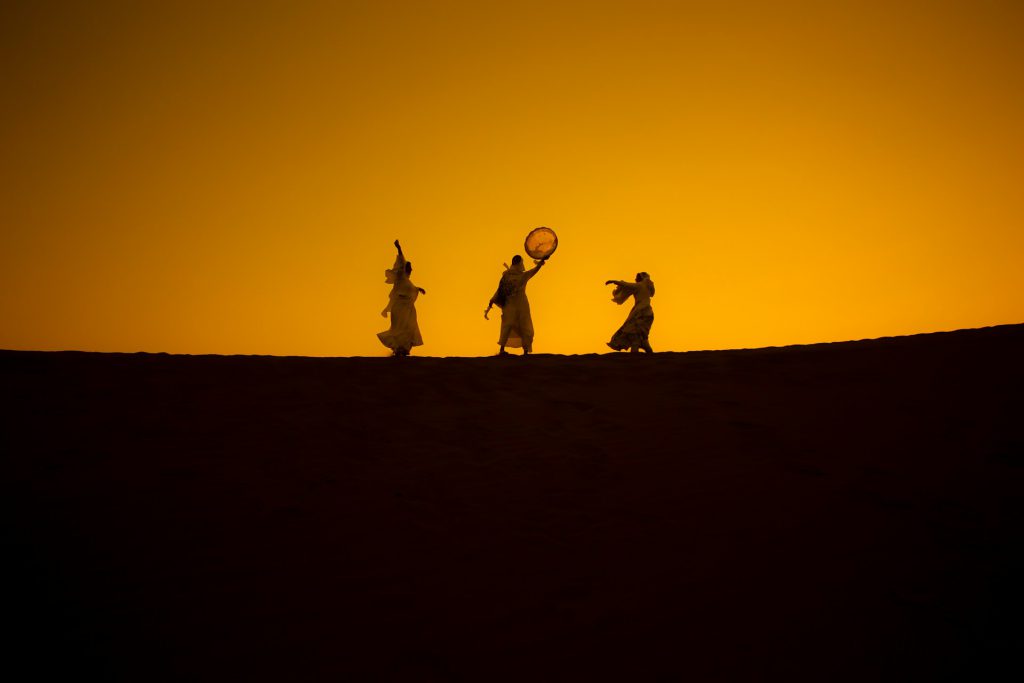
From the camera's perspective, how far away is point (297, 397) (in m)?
8.01

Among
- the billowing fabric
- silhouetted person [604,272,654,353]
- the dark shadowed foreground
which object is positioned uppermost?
the billowing fabric

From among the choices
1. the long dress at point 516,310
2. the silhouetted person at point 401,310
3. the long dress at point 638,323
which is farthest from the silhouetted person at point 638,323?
the silhouetted person at point 401,310

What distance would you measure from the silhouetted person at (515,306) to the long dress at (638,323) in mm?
1595

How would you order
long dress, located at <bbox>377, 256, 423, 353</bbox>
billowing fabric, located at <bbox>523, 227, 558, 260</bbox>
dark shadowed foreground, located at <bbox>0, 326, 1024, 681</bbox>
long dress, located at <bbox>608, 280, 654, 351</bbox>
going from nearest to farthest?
1. dark shadowed foreground, located at <bbox>0, 326, 1024, 681</bbox>
2. billowing fabric, located at <bbox>523, 227, 558, 260</bbox>
3. long dress, located at <bbox>377, 256, 423, 353</bbox>
4. long dress, located at <bbox>608, 280, 654, 351</bbox>

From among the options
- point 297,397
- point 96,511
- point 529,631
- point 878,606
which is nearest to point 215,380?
point 297,397

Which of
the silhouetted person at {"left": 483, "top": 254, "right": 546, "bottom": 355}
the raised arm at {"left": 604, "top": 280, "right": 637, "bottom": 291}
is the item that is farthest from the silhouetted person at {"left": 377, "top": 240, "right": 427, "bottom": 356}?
the raised arm at {"left": 604, "top": 280, "right": 637, "bottom": 291}

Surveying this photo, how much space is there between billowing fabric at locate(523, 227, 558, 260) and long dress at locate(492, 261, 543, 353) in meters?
0.61

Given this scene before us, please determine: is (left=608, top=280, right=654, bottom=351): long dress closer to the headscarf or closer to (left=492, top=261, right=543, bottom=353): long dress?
the headscarf

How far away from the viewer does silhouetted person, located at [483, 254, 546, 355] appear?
12289 mm

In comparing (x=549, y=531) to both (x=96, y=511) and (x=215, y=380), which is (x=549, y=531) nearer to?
(x=96, y=511)

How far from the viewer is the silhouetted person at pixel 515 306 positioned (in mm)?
12289

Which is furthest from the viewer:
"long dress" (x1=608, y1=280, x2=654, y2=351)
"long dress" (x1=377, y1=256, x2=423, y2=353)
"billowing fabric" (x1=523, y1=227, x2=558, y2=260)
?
"long dress" (x1=608, y1=280, x2=654, y2=351)

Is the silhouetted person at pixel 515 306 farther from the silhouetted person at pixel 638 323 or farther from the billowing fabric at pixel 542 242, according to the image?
the silhouetted person at pixel 638 323

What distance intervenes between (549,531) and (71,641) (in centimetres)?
262
